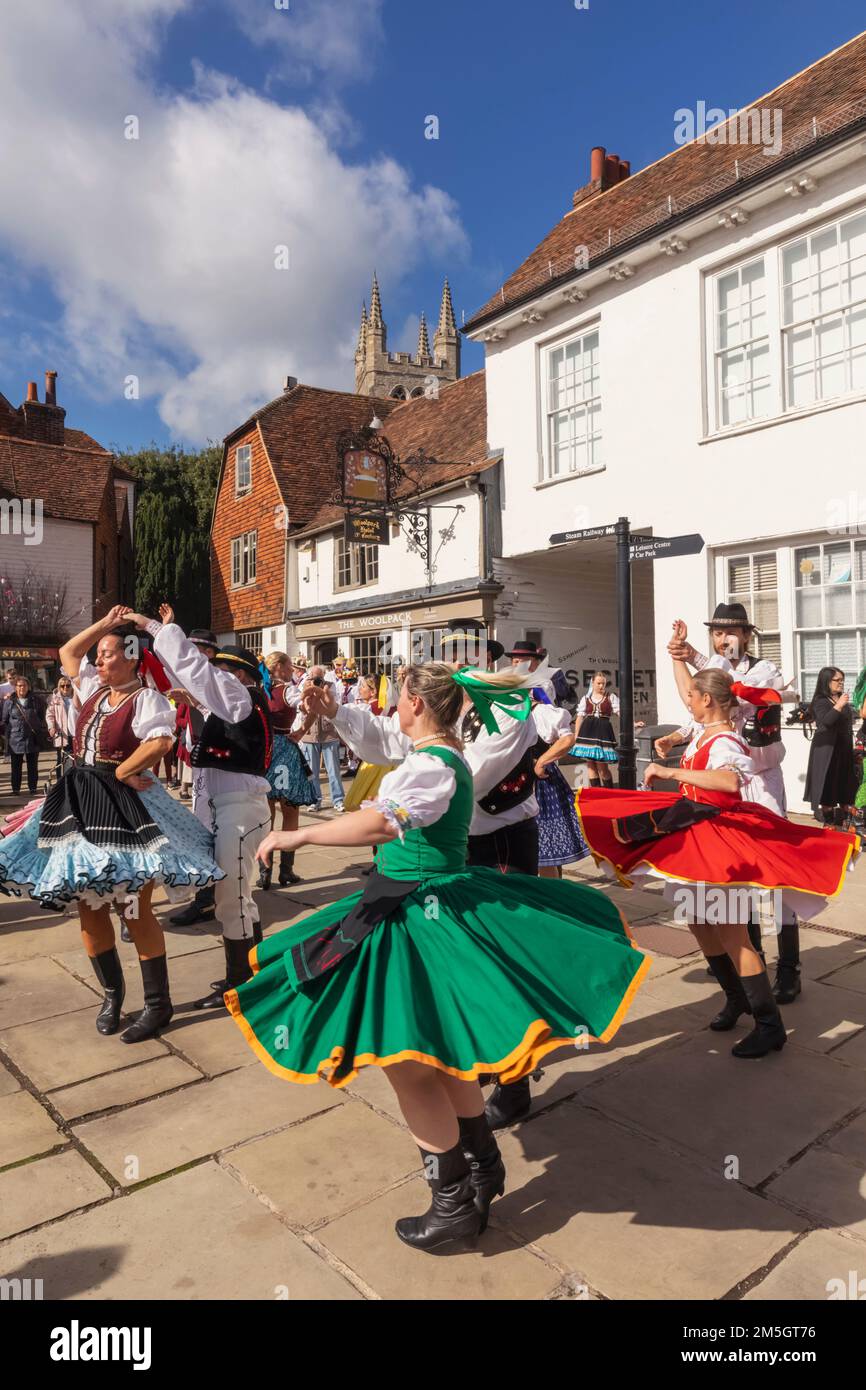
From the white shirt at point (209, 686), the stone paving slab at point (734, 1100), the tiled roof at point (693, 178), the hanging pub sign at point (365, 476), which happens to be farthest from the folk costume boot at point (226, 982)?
the hanging pub sign at point (365, 476)

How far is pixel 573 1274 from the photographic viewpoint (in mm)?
2471

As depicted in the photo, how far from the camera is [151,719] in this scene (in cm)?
437

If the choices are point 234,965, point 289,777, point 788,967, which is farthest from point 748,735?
point 289,777

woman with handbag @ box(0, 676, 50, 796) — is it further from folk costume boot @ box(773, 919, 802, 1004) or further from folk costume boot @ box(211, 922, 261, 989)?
folk costume boot @ box(773, 919, 802, 1004)

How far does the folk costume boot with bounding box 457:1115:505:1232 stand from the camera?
268 centimetres

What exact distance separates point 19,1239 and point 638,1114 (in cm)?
229

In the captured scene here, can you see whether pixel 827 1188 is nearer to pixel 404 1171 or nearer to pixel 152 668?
pixel 404 1171

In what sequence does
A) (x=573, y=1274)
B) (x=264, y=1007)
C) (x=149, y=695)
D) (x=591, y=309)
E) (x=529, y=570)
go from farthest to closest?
(x=529, y=570)
(x=591, y=309)
(x=149, y=695)
(x=264, y=1007)
(x=573, y=1274)

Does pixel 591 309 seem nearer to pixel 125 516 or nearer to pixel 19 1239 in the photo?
pixel 19 1239

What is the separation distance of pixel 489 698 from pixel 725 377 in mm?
9945

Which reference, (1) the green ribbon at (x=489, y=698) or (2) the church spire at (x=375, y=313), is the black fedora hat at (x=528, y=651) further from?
(2) the church spire at (x=375, y=313)

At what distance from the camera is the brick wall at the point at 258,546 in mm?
22172

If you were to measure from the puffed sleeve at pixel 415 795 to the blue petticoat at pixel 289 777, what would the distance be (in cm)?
496
